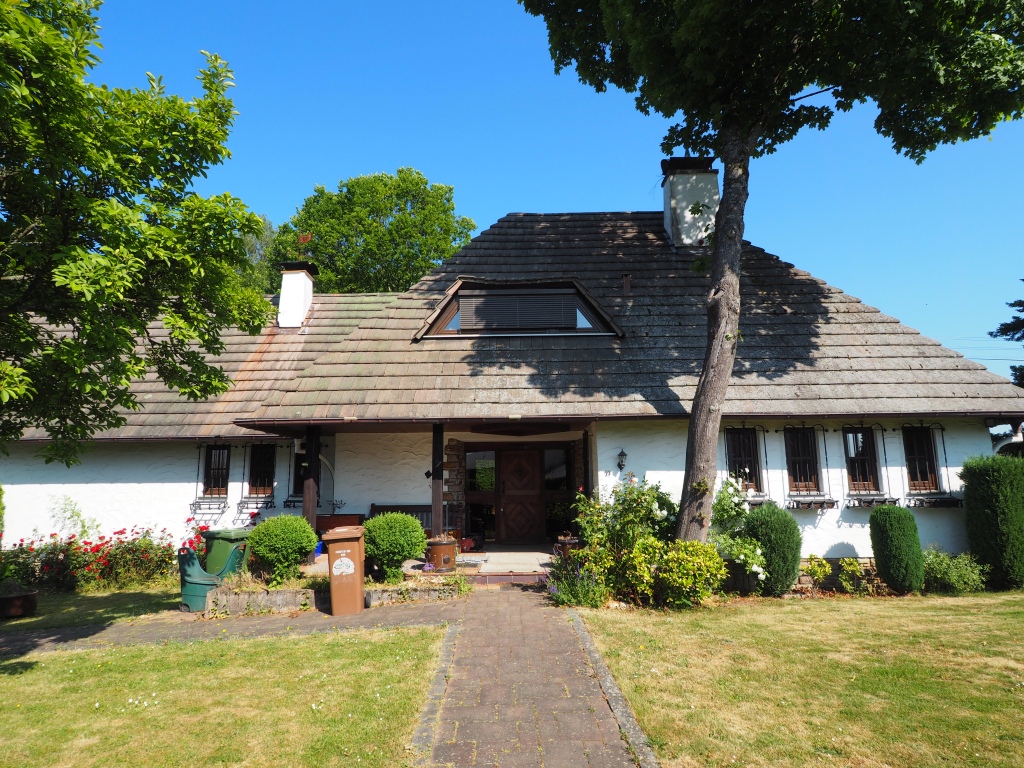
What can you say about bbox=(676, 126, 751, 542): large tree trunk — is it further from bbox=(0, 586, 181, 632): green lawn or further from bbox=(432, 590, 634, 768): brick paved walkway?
bbox=(0, 586, 181, 632): green lawn

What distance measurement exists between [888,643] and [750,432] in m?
4.86

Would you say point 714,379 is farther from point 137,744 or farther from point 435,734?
point 137,744

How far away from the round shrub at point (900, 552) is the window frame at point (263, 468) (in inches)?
477

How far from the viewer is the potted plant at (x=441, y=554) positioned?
31.4 ft

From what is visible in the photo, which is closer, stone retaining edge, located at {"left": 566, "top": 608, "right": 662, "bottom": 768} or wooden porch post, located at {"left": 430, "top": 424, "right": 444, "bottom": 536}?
stone retaining edge, located at {"left": 566, "top": 608, "right": 662, "bottom": 768}

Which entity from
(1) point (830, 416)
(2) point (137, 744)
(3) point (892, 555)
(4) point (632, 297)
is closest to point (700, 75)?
(4) point (632, 297)

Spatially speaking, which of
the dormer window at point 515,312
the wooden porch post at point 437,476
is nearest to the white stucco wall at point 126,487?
the wooden porch post at point 437,476

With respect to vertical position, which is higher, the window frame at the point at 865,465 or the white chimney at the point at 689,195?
the white chimney at the point at 689,195

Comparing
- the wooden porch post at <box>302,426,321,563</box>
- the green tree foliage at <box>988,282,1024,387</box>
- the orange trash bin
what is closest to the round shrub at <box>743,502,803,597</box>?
the orange trash bin

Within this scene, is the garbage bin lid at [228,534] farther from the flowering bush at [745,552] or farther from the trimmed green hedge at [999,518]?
the trimmed green hedge at [999,518]

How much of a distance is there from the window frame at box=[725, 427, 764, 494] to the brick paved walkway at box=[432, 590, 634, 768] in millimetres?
5225

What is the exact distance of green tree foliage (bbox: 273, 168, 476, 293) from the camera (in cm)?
2725

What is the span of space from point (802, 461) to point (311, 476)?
9591mm

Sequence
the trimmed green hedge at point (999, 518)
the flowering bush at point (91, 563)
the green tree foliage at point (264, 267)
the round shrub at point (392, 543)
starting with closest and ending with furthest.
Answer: the round shrub at point (392, 543), the trimmed green hedge at point (999, 518), the flowering bush at point (91, 563), the green tree foliage at point (264, 267)
